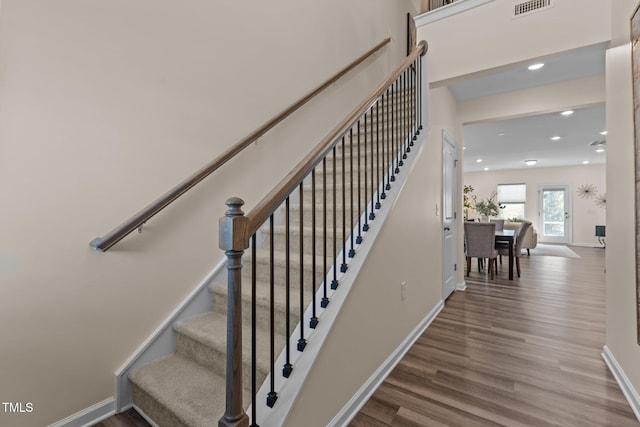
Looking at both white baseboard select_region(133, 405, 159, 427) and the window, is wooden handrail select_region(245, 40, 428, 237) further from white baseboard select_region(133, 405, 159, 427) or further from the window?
the window

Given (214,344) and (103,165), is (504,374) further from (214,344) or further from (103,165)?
(103,165)

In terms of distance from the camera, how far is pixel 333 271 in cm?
167

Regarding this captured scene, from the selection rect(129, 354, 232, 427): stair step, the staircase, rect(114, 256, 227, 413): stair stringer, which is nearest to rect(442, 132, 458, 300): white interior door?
the staircase

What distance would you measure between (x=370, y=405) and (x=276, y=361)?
759mm

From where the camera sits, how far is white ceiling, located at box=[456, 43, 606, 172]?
132 inches

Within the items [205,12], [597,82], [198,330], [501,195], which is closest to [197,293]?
[198,330]

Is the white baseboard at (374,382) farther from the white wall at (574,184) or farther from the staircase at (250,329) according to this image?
the white wall at (574,184)

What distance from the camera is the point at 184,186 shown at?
1.83 metres

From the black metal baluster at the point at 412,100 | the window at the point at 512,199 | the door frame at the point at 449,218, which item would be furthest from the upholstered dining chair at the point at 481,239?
→ the window at the point at 512,199

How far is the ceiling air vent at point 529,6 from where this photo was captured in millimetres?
2422

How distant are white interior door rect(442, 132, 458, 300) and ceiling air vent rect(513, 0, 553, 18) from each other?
129cm

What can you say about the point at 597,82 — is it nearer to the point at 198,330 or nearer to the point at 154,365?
the point at 198,330

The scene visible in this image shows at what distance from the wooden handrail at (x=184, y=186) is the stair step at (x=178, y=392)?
0.74 metres

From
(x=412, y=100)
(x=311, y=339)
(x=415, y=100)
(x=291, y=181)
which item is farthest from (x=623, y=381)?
(x=412, y=100)
